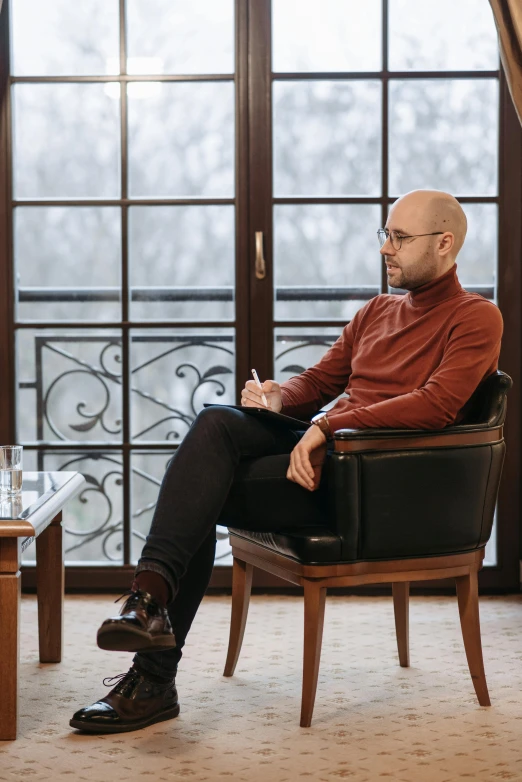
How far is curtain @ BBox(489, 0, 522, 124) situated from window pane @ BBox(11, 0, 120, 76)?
1254 millimetres

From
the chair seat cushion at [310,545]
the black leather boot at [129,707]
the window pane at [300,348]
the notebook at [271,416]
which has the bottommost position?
the black leather boot at [129,707]

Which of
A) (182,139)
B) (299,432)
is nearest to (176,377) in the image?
(182,139)

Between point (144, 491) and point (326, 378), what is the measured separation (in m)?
1.06

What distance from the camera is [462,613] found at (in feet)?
7.34

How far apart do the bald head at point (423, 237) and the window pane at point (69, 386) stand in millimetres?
1322

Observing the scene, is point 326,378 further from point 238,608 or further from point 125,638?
point 125,638

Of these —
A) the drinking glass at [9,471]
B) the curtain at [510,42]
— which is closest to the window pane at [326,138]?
the curtain at [510,42]

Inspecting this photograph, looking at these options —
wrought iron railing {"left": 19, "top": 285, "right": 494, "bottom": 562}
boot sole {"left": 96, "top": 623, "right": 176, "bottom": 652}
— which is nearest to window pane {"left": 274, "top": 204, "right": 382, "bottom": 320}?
wrought iron railing {"left": 19, "top": 285, "right": 494, "bottom": 562}

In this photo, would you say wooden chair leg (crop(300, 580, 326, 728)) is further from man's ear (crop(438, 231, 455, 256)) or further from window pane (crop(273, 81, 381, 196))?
window pane (crop(273, 81, 381, 196))

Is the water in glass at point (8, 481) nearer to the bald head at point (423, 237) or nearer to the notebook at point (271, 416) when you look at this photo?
the notebook at point (271, 416)

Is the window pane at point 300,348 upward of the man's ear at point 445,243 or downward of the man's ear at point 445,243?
downward

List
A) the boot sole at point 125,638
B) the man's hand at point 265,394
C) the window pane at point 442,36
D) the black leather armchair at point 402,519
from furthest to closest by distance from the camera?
1. the window pane at point 442,36
2. the man's hand at point 265,394
3. the black leather armchair at point 402,519
4. the boot sole at point 125,638

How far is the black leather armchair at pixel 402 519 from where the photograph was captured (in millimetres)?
2068

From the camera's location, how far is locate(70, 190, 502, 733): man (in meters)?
1.97
